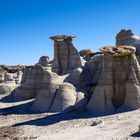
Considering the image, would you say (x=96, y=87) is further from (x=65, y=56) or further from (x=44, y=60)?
→ (x=44, y=60)

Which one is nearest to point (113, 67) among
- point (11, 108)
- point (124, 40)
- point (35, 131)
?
point (35, 131)

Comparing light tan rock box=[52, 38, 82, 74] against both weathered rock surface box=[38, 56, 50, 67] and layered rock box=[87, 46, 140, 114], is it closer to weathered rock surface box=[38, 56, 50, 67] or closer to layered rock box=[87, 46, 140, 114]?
weathered rock surface box=[38, 56, 50, 67]

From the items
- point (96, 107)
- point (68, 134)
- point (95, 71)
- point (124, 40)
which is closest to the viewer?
point (68, 134)

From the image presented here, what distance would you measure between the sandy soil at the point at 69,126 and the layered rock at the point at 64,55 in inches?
490

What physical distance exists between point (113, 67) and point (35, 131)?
7022 mm

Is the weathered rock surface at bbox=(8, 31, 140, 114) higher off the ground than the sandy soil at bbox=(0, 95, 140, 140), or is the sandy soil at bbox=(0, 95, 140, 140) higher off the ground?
the weathered rock surface at bbox=(8, 31, 140, 114)

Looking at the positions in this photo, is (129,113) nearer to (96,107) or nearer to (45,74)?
(96,107)

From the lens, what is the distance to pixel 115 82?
72.9 feet

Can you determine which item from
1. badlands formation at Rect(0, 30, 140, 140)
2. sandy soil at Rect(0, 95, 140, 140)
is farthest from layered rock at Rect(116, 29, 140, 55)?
sandy soil at Rect(0, 95, 140, 140)

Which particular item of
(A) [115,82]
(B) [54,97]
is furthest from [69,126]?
(B) [54,97]

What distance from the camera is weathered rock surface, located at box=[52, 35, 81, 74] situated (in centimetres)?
3603

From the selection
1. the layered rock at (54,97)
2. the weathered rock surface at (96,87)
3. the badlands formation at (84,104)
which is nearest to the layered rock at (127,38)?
the badlands formation at (84,104)

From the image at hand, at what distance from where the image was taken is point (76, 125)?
1884cm

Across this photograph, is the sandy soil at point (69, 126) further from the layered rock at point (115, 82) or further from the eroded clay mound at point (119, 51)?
the eroded clay mound at point (119, 51)
